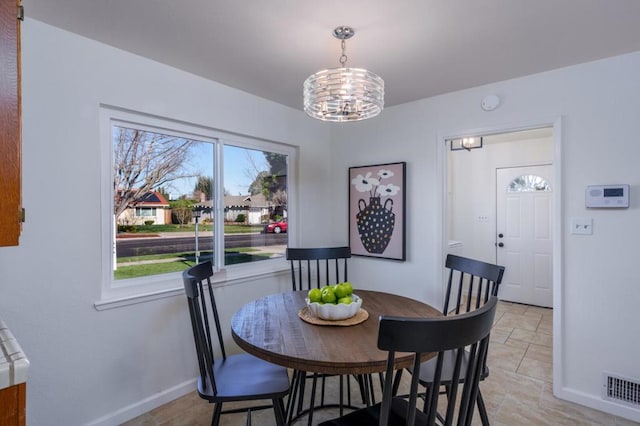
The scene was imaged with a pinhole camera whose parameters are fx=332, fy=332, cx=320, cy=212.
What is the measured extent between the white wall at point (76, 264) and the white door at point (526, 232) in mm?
4328

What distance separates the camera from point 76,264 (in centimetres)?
194

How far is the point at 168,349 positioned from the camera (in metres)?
2.37

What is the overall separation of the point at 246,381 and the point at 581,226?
2.44 m

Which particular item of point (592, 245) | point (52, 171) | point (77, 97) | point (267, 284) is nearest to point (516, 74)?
point (592, 245)

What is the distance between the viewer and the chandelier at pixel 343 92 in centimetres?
168

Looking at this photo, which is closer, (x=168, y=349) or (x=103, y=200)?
(x=103, y=200)

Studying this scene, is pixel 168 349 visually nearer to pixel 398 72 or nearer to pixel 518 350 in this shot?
pixel 398 72

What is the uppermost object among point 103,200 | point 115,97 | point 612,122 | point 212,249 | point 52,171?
point 115,97

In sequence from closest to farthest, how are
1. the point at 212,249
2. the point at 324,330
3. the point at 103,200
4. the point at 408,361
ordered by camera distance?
the point at 408,361 < the point at 324,330 < the point at 103,200 < the point at 212,249

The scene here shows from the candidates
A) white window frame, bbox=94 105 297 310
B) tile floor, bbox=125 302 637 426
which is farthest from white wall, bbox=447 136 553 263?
white window frame, bbox=94 105 297 310

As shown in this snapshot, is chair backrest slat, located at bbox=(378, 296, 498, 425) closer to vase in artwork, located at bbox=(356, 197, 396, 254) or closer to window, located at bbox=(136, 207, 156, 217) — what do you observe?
window, located at bbox=(136, 207, 156, 217)

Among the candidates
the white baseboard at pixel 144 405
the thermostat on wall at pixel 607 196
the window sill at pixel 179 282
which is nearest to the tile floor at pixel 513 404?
the white baseboard at pixel 144 405

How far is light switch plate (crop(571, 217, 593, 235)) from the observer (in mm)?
2320

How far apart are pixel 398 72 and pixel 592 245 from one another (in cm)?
184
